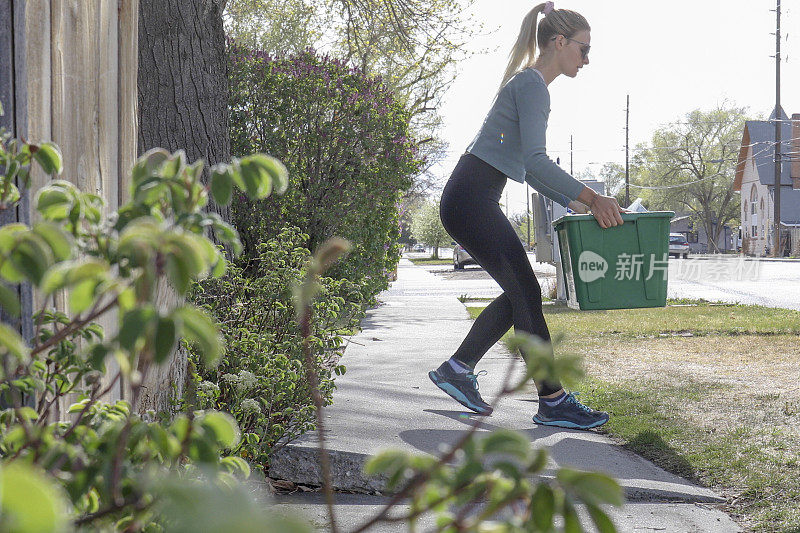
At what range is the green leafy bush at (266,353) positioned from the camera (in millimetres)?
2930

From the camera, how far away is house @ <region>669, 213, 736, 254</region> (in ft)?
279

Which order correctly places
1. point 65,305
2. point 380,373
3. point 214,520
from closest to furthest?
point 214,520 < point 65,305 < point 380,373

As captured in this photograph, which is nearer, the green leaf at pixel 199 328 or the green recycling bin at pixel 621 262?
the green leaf at pixel 199 328

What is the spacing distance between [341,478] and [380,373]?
8.84 feet

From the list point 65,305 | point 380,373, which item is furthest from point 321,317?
point 380,373

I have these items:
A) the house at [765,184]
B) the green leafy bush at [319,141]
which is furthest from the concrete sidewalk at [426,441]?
the house at [765,184]

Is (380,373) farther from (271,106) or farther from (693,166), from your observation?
(693,166)

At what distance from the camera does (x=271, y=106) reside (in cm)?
884

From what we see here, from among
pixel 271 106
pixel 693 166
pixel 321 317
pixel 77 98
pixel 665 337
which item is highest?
pixel 693 166

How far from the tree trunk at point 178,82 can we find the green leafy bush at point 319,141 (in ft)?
14.2

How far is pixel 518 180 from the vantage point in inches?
172

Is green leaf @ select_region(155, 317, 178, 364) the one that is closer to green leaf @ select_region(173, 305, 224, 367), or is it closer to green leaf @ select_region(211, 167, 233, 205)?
green leaf @ select_region(173, 305, 224, 367)

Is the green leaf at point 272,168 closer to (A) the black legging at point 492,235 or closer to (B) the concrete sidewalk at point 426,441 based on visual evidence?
(B) the concrete sidewalk at point 426,441

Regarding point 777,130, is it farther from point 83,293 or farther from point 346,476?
point 83,293
